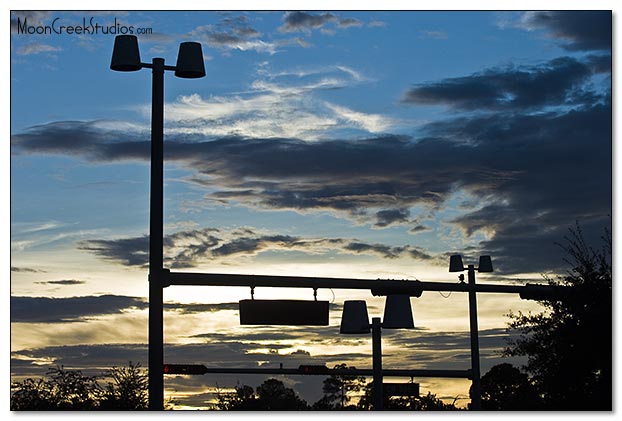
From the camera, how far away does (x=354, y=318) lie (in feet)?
103

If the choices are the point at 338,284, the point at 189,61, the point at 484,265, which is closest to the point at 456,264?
the point at 484,265

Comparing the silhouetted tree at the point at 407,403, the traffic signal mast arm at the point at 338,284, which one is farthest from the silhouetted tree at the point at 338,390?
the traffic signal mast arm at the point at 338,284

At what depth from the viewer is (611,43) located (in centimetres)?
2488

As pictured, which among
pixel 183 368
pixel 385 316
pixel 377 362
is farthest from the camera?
pixel 377 362

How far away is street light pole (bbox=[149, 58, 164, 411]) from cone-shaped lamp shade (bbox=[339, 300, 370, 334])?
464 inches

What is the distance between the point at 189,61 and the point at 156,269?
3.72m

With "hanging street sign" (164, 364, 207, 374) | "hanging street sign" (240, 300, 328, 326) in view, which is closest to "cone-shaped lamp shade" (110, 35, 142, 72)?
"hanging street sign" (240, 300, 328, 326)

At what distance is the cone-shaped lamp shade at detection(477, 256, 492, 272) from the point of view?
132ft

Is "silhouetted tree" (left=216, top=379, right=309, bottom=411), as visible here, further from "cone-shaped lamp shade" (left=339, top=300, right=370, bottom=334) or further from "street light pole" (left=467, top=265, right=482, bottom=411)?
"cone-shaped lamp shade" (left=339, top=300, right=370, bottom=334)

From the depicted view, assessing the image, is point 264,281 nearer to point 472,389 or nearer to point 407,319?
point 407,319

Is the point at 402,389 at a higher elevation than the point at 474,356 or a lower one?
lower

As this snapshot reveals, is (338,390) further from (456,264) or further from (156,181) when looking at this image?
(156,181)

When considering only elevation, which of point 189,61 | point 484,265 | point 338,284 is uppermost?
point 189,61

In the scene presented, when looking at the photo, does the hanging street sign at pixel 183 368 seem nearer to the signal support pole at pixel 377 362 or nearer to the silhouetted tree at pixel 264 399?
the signal support pole at pixel 377 362
